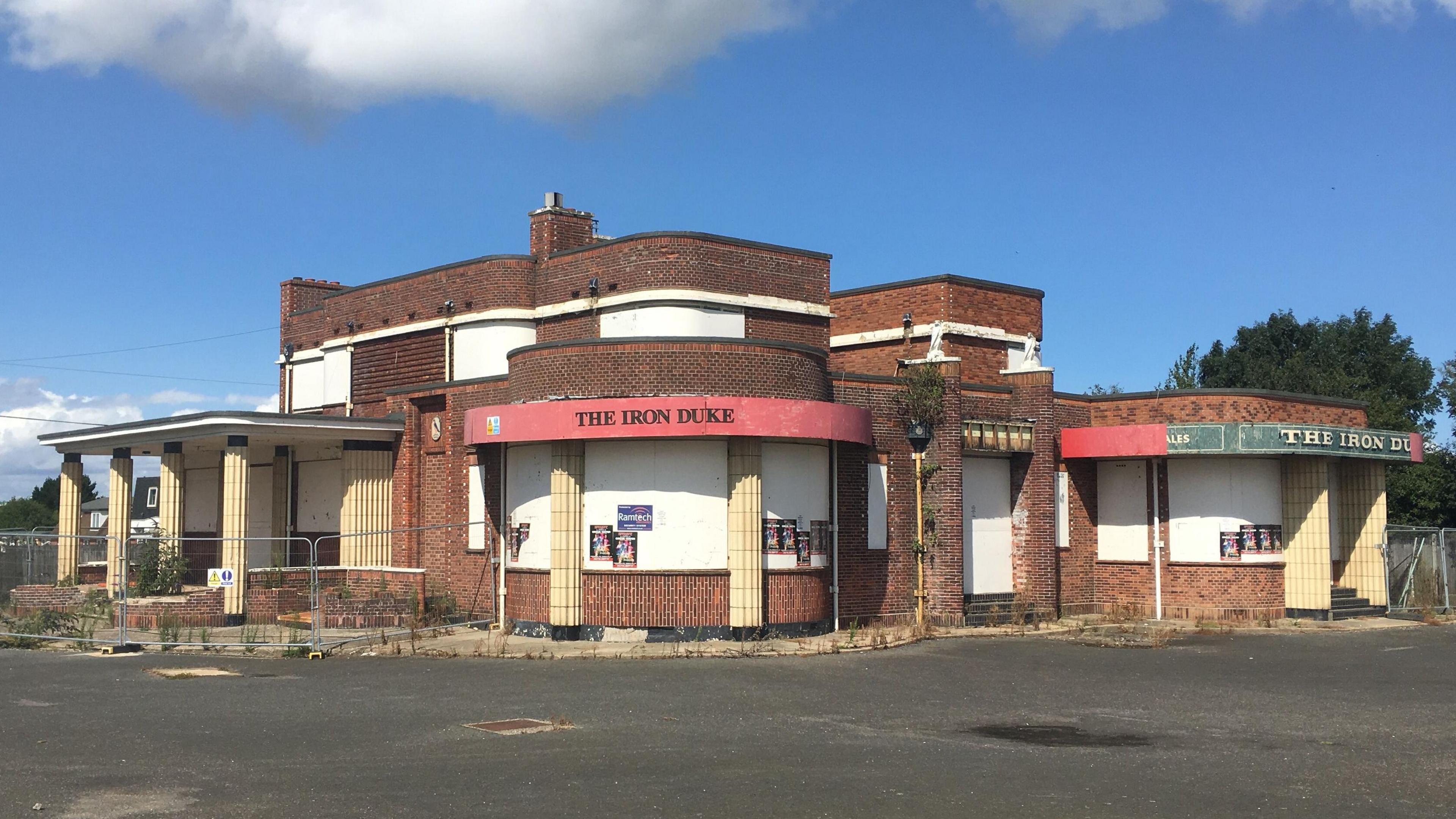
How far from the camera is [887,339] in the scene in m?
29.8

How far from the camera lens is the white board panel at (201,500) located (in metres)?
36.2

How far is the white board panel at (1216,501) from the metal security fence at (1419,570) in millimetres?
5019

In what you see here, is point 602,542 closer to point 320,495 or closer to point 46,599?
point 320,495

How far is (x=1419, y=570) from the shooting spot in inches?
1240

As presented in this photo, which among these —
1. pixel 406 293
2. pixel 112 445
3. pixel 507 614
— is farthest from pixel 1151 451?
pixel 112 445

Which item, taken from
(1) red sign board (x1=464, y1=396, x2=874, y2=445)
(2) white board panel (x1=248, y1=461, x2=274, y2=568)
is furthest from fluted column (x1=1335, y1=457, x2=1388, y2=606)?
(2) white board panel (x1=248, y1=461, x2=274, y2=568)

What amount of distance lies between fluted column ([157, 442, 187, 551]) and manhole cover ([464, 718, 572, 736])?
17342 mm

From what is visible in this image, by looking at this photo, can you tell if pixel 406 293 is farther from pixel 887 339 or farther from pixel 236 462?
pixel 887 339

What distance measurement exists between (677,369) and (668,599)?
13.1 ft

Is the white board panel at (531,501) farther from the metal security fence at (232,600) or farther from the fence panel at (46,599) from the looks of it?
the fence panel at (46,599)

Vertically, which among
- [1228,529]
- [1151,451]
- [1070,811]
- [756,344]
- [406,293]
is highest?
[406,293]

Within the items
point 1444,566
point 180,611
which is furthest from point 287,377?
point 1444,566

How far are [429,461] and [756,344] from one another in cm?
990

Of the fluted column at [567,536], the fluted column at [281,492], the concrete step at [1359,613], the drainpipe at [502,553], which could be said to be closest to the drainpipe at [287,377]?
the fluted column at [281,492]
